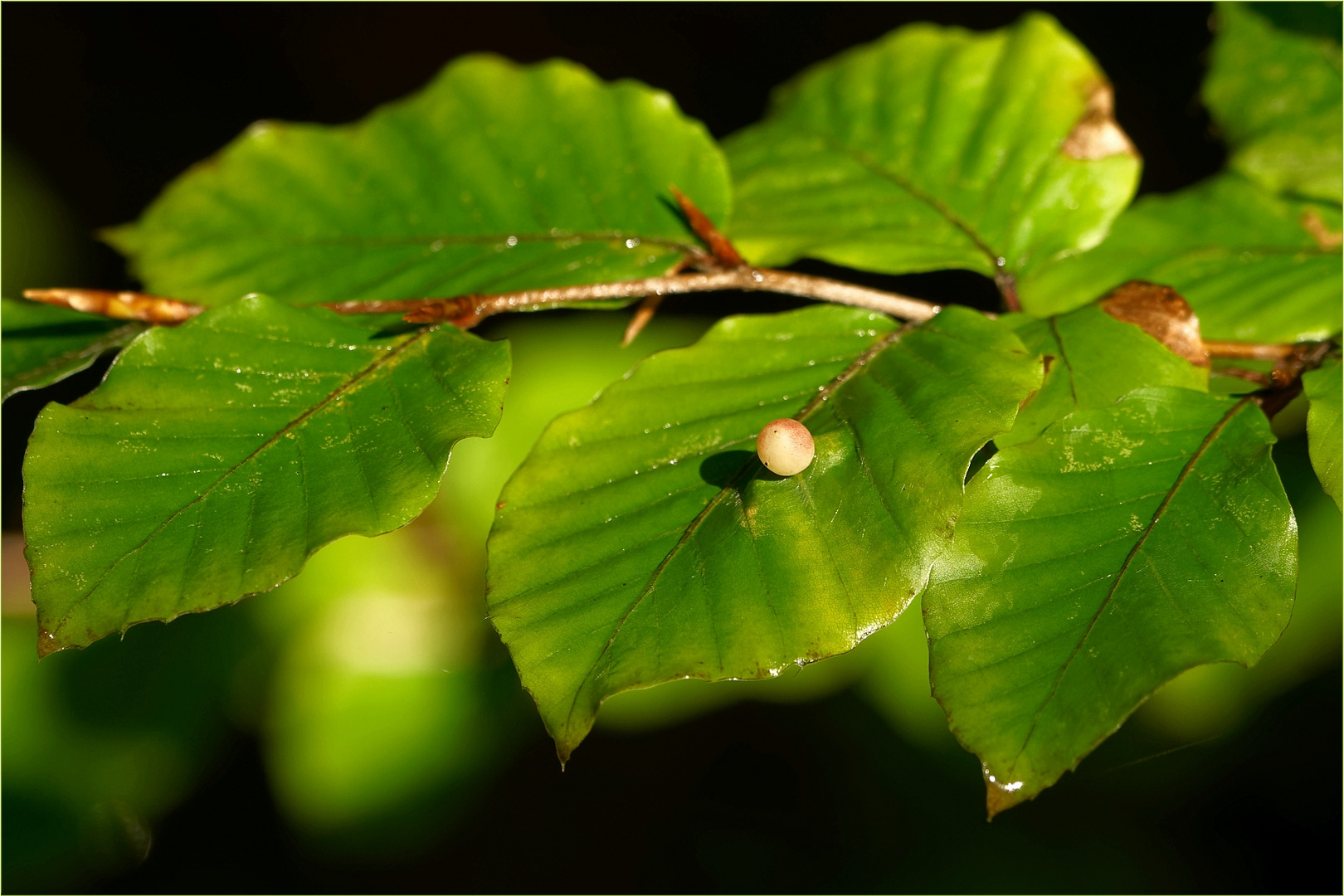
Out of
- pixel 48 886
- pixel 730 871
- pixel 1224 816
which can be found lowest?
pixel 730 871

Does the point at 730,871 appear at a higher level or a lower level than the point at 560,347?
lower

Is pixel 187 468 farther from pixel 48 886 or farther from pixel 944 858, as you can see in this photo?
pixel 48 886

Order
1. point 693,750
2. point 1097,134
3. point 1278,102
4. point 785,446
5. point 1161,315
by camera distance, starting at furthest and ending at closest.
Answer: point 693,750 < point 1278,102 < point 1097,134 < point 1161,315 < point 785,446

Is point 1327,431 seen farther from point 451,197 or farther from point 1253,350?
point 451,197

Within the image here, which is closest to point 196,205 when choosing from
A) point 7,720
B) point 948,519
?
point 948,519

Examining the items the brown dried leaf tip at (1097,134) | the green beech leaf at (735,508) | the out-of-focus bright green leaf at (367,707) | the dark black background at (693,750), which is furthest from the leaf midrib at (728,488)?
the out-of-focus bright green leaf at (367,707)

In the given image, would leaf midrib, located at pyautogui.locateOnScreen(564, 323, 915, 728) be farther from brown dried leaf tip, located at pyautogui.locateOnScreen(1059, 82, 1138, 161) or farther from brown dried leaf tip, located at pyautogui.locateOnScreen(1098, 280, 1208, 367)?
brown dried leaf tip, located at pyautogui.locateOnScreen(1059, 82, 1138, 161)

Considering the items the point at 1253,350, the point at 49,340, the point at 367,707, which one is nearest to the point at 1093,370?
the point at 1253,350

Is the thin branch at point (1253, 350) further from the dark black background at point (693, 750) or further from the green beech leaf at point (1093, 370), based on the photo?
the dark black background at point (693, 750)
